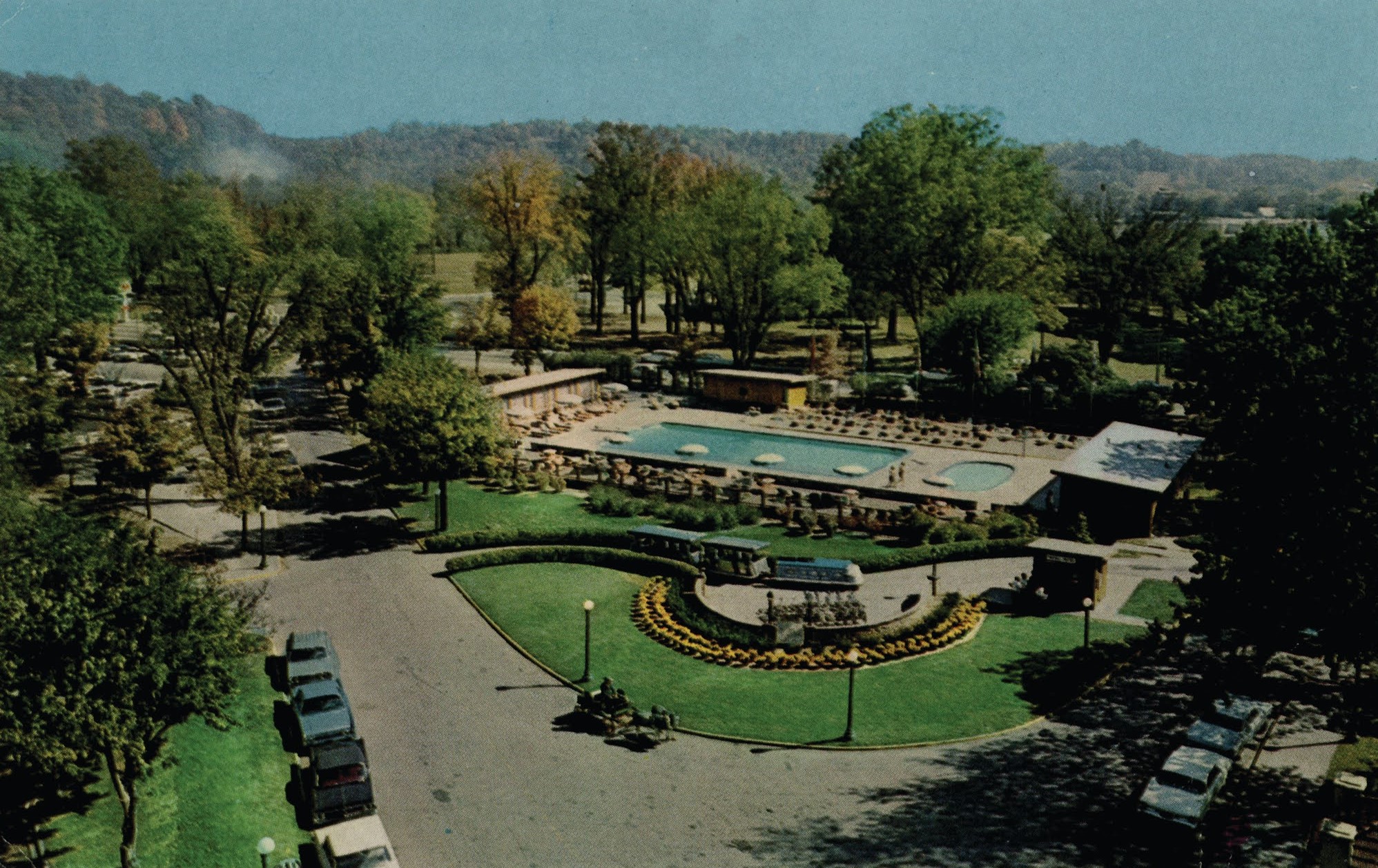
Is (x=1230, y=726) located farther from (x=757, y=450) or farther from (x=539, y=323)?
(x=539, y=323)

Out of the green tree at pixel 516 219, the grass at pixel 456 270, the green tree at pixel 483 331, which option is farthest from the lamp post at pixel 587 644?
the grass at pixel 456 270

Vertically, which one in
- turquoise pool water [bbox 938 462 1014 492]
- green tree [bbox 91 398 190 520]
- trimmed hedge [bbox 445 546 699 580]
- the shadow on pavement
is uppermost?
green tree [bbox 91 398 190 520]

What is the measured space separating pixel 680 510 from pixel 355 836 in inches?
921

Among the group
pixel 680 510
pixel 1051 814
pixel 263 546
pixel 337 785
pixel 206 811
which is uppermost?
pixel 680 510

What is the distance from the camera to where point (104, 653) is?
19141 mm

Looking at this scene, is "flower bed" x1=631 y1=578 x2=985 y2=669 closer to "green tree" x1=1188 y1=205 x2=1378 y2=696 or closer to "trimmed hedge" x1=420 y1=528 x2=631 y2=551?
"trimmed hedge" x1=420 y1=528 x2=631 y2=551

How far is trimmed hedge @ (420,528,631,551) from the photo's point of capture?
3909 cm

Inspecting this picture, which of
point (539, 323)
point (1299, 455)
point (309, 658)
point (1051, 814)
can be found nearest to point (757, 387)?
point (539, 323)

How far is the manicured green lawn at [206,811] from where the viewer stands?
838 inches

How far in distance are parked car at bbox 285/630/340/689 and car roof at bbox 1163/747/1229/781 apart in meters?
20.4

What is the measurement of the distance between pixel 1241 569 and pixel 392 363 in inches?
1371

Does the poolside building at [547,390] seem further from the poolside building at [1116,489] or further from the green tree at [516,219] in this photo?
the poolside building at [1116,489]

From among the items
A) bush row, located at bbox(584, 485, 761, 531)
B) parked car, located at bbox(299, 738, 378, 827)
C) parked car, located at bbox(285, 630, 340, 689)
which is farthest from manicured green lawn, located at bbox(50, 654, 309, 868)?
bush row, located at bbox(584, 485, 761, 531)

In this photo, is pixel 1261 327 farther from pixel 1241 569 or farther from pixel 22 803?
pixel 22 803
